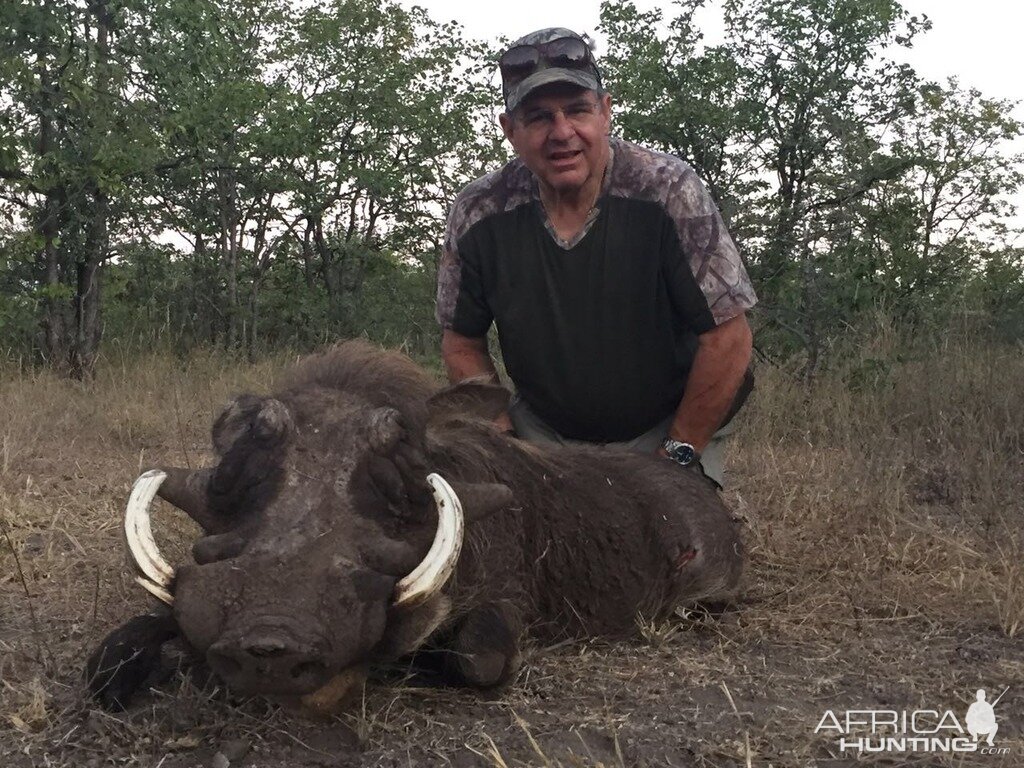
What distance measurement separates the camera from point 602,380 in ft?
13.4

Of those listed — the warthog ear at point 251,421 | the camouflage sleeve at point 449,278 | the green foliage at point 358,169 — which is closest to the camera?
the warthog ear at point 251,421

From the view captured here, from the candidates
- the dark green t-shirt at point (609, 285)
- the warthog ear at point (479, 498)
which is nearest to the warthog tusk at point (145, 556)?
the warthog ear at point (479, 498)

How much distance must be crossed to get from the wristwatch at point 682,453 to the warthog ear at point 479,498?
53.9 inches

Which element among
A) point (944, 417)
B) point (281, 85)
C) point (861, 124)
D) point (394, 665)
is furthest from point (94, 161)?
point (394, 665)

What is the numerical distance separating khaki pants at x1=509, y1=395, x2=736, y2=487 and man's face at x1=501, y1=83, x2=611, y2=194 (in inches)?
35.6

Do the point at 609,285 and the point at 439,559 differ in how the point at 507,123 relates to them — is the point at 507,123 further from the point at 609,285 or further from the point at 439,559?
the point at 439,559

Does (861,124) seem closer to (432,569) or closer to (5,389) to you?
(5,389)

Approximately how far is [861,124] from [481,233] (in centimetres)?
516

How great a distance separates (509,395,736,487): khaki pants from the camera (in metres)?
4.19

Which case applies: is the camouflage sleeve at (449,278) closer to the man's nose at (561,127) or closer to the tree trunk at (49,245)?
the man's nose at (561,127)

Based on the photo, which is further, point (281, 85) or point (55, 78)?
point (281, 85)

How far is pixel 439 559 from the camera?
7.89 ft

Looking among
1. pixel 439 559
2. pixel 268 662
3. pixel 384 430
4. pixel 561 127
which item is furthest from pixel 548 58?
pixel 268 662

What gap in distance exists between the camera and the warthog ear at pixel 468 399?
3168mm
